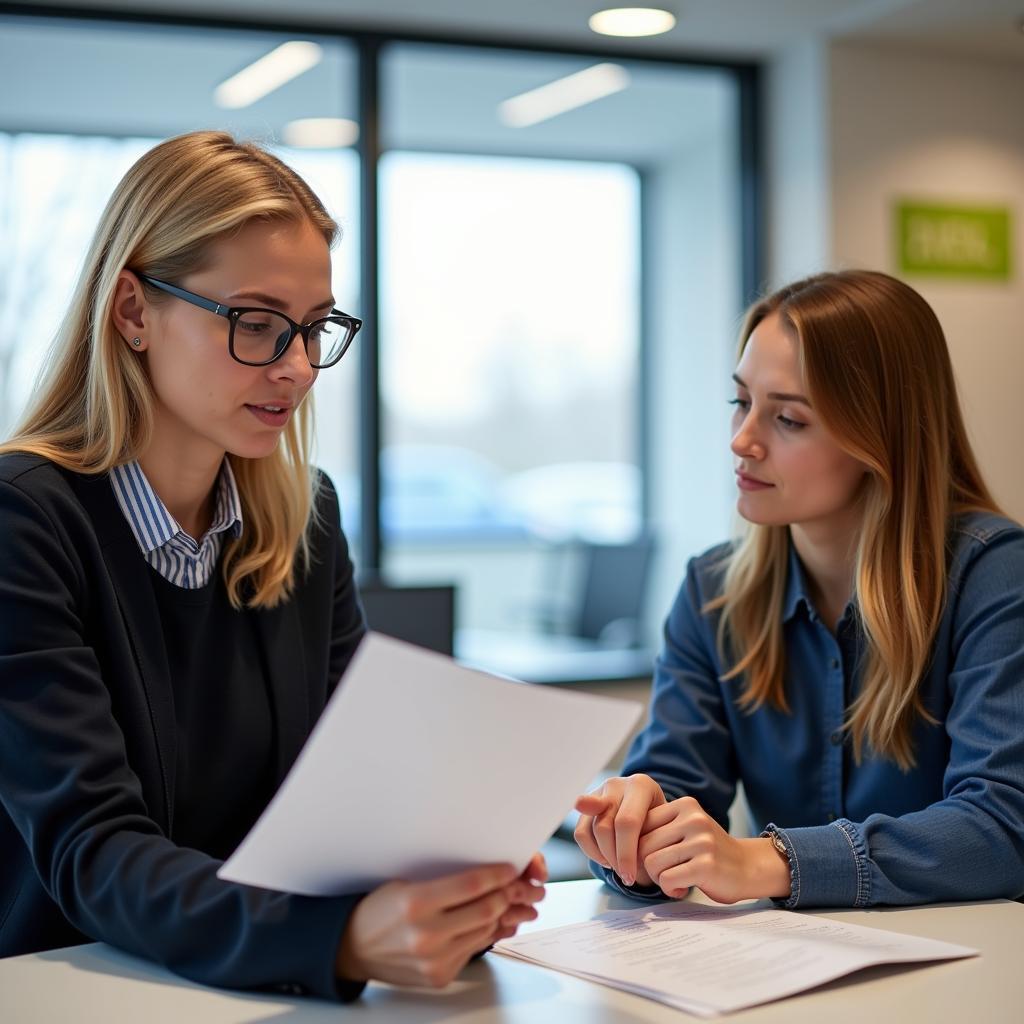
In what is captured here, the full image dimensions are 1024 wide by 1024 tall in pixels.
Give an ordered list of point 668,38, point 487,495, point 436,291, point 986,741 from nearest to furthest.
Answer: point 986,741 → point 668,38 → point 436,291 → point 487,495

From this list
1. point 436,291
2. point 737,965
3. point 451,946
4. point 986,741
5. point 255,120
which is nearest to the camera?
point 451,946

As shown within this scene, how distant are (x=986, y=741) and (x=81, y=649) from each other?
1004 millimetres

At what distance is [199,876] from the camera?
44.7 inches

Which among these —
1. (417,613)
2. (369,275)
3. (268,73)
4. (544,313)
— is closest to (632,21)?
(369,275)

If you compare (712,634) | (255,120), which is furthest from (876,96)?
(712,634)

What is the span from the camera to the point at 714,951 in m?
1.21

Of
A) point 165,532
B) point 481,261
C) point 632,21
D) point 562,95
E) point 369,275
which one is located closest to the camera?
point 165,532

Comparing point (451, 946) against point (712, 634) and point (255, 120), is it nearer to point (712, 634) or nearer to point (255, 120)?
point (712, 634)

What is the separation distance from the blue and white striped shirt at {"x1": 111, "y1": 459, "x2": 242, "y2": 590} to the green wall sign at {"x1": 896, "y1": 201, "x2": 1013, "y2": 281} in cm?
339

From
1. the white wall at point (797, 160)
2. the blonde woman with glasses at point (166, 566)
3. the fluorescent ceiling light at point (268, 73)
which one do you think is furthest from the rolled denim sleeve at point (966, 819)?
the fluorescent ceiling light at point (268, 73)

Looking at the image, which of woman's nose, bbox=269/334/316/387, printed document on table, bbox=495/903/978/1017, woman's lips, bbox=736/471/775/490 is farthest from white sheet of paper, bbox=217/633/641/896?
woman's lips, bbox=736/471/775/490

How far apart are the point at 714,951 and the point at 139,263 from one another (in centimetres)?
94

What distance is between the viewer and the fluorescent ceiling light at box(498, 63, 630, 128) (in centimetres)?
501

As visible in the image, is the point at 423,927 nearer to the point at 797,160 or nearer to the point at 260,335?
the point at 260,335
